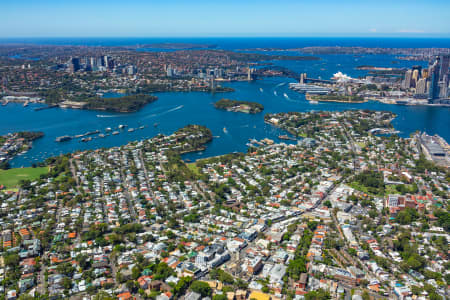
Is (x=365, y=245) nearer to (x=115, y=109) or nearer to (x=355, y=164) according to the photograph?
(x=355, y=164)

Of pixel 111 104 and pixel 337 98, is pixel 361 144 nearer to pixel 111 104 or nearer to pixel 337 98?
pixel 337 98

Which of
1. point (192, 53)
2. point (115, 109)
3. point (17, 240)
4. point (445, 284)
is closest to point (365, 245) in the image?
point (445, 284)

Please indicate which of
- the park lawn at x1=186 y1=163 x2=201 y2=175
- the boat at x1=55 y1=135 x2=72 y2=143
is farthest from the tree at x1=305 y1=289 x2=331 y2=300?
the boat at x1=55 y1=135 x2=72 y2=143

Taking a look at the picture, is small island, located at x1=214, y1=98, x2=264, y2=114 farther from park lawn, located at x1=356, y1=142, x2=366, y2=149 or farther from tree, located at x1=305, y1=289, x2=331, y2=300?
tree, located at x1=305, y1=289, x2=331, y2=300

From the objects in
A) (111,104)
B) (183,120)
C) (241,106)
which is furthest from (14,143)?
(241,106)

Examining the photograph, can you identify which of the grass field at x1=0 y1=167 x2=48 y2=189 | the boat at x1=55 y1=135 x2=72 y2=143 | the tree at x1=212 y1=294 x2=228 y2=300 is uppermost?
the boat at x1=55 y1=135 x2=72 y2=143
